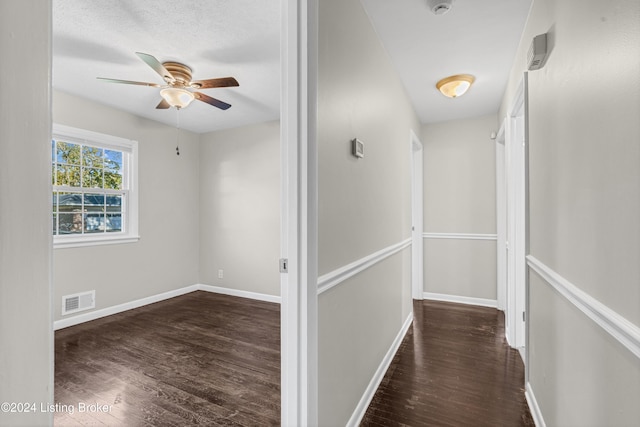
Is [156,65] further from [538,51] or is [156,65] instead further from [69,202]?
[538,51]

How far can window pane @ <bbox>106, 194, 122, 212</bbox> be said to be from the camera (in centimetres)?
383

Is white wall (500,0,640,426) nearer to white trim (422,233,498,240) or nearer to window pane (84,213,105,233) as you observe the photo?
white trim (422,233,498,240)

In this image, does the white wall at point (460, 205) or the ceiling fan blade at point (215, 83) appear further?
the white wall at point (460, 205)

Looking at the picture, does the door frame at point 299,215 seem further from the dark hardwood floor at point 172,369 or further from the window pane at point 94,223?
the window pane at point 94,223

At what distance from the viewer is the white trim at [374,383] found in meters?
1.77

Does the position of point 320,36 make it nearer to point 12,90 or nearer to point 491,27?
point 12,90

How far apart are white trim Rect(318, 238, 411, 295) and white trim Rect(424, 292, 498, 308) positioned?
2106 millimetres

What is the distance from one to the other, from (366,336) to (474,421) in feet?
2.45

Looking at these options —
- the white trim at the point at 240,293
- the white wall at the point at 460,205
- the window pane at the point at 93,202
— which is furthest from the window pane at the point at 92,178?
the white wall at the point at 460,205

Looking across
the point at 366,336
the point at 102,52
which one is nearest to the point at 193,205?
the point at 102,52

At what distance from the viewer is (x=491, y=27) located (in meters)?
2.11

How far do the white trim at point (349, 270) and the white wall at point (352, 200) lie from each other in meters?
0.03

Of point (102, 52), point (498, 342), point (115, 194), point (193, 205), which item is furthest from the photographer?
point (193, 205)

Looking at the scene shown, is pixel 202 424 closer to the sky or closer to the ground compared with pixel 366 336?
closer to the ground
